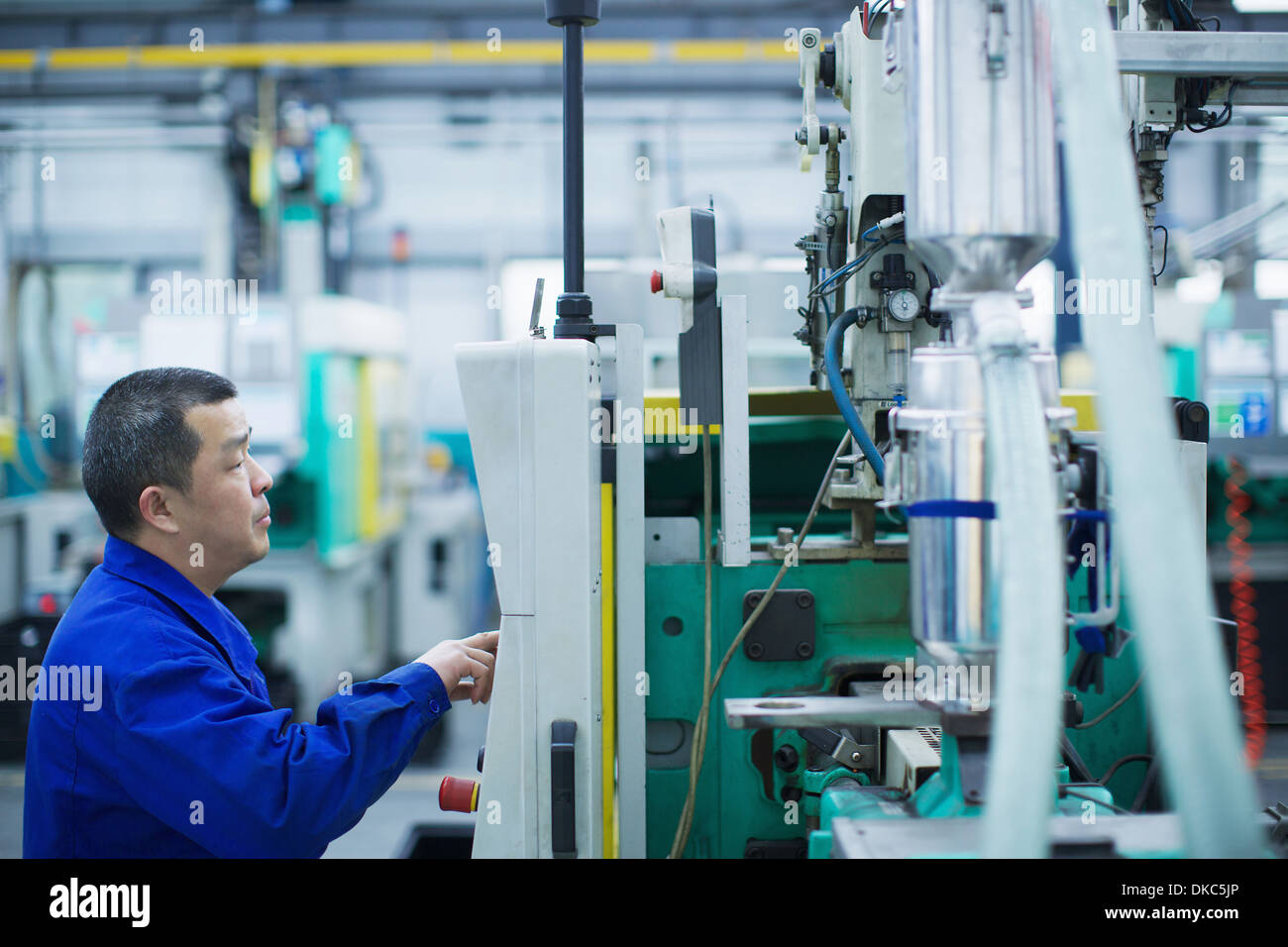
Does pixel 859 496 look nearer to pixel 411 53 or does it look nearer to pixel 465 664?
pixel 465 664

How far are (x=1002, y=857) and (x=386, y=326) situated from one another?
14.3ft

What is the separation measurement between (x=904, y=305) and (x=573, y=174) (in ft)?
1.63

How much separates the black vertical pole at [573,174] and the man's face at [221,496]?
443mm

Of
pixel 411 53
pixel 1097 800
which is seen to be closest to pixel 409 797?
pixel 1097 800

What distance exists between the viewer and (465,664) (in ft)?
3.94

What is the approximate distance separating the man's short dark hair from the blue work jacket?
10 cm

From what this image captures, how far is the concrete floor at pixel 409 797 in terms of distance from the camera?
3.10 metres

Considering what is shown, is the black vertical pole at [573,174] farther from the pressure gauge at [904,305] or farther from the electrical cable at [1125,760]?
the electrical cable at [1125,760]

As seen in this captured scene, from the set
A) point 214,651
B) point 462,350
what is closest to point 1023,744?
point 462,350

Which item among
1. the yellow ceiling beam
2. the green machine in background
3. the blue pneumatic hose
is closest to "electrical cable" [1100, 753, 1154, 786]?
the green machine in background

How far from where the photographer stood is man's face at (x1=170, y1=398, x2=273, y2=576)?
1243 mm

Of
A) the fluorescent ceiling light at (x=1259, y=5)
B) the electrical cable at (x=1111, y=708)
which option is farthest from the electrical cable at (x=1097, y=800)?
the fluorescent ceiling light at (x=1259, y=5)

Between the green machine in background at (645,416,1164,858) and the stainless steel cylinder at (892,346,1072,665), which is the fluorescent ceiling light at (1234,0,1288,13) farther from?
the stainless steel cylinder at (892,346,1072,665)

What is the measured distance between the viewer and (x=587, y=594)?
1.15 metres
